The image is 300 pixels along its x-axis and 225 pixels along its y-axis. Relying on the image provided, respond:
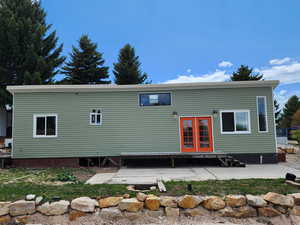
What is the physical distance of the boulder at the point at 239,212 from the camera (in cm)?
358

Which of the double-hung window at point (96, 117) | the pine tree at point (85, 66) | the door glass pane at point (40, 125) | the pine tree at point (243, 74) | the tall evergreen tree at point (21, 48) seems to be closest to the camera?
the door glass pane at point (40, 125)

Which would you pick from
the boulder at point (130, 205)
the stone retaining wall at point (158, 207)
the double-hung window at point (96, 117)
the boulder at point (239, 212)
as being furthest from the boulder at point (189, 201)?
the double-hung window at point (96, 117)

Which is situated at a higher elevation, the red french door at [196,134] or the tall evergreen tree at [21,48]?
the tall evergreen tree at [21,48]

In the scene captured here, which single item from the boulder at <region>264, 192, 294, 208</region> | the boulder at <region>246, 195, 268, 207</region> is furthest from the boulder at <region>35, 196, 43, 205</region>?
the boulder at <region>264, 192, 294, 208</region>

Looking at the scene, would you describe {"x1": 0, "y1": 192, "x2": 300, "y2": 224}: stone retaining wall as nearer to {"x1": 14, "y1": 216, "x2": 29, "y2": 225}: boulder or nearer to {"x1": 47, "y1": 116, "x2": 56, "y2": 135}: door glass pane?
{"x1": 14, "y1": 216, "x2": 29, "y2": 225}: boulder

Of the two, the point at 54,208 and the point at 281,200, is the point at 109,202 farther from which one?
the point at 281,200

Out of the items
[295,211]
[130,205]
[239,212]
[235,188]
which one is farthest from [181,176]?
[295,211]

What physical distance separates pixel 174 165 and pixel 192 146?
1178 mm

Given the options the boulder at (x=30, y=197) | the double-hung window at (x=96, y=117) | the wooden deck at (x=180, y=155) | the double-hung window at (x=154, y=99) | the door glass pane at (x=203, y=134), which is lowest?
the boulder at (x=30, y=197)

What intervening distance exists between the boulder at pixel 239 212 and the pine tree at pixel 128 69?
1944cm

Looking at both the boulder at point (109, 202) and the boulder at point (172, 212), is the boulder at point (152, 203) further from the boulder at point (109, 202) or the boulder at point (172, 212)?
the boulder at point (109, 202)

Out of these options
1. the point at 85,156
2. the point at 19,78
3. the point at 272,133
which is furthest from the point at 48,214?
the point at 19,78

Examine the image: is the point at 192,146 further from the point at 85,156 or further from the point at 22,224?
the point at 22,224

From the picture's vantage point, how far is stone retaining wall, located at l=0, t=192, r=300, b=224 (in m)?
3.55
